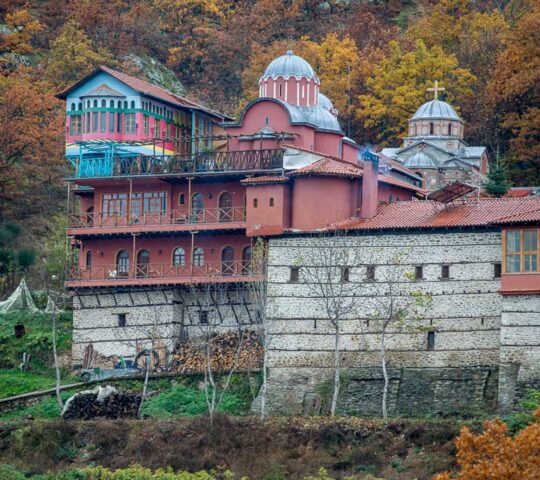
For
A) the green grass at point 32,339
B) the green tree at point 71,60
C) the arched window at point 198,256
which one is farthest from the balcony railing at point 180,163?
the green tree at point 71,60

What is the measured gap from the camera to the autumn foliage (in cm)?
4062

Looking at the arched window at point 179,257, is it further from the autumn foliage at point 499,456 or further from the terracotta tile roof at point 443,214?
the autumn foliage at point 499,456

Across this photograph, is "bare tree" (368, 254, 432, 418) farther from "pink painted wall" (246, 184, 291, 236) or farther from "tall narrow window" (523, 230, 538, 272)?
"pink painted wall" (246, 184, 291, 236)

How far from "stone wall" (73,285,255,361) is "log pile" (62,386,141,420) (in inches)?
222

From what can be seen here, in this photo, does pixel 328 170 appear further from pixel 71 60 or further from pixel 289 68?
pixel 71 60

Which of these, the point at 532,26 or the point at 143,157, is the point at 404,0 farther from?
the point at 143,157

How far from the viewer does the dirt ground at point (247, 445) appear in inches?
2151

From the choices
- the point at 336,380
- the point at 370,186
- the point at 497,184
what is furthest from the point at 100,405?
the point at 497,184

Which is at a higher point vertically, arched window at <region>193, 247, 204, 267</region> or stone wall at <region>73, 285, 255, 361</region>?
arched window at <region>193, 247, 204, 267</region>

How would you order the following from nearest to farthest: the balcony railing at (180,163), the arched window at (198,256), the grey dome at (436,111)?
1. the balcony railing at (180,163)
2. the arched window at (198,256)
3. the grey dome at (436,111)

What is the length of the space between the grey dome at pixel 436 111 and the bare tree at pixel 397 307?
84.6 feet

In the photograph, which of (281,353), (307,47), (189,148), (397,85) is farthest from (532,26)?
(281,353)

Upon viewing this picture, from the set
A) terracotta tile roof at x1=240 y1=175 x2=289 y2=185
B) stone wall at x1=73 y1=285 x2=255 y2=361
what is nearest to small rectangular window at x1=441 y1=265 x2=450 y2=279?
terracotta tile roof at x1=240 y1=175 x2=289 y2=185

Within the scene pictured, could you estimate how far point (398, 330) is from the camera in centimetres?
6219
